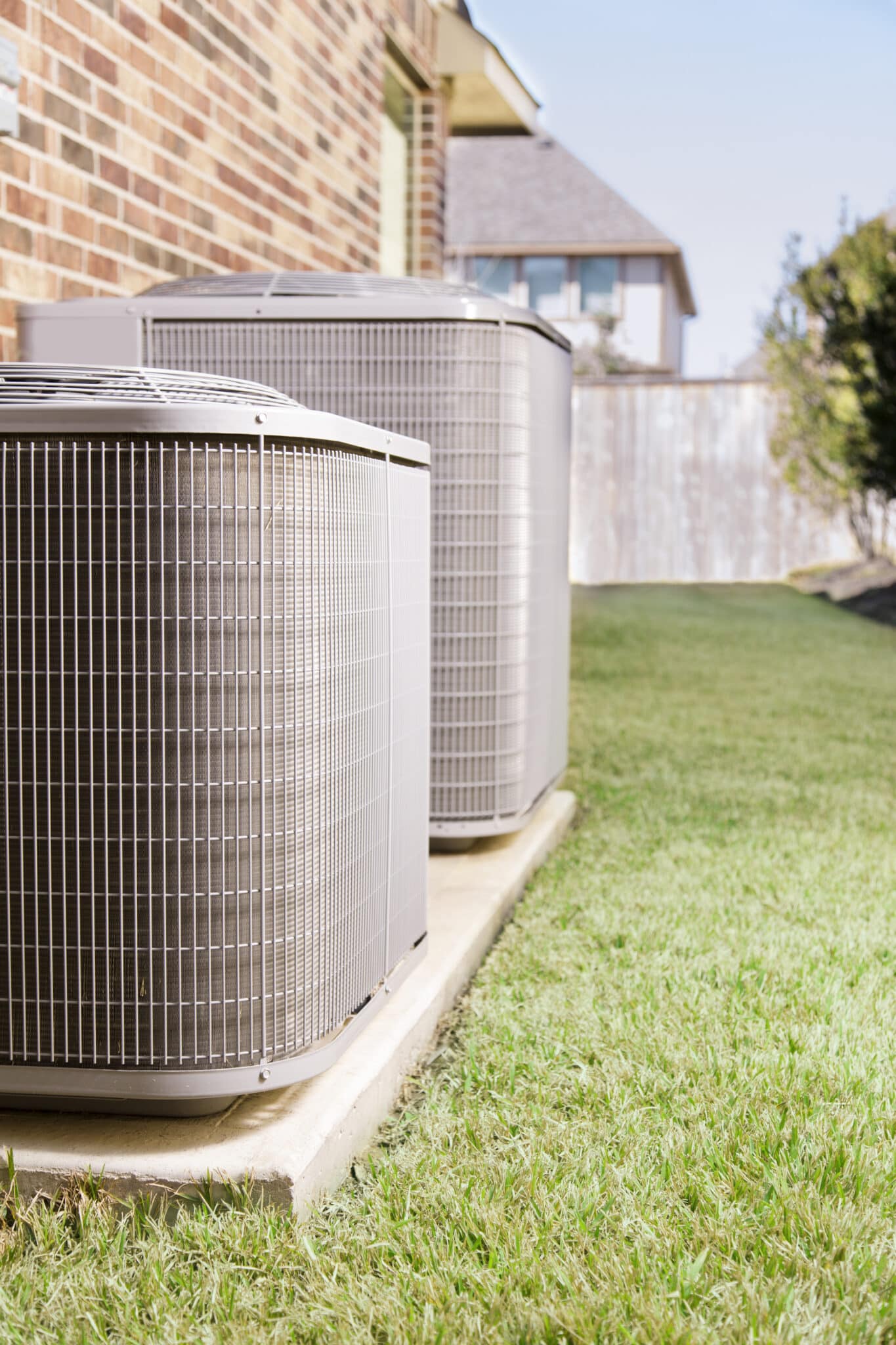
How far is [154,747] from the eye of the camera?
1.81 metres

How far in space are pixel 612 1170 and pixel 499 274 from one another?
30547 millimetres

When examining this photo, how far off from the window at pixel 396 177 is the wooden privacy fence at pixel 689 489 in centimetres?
1155

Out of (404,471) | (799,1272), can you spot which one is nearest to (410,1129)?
(799,1272)

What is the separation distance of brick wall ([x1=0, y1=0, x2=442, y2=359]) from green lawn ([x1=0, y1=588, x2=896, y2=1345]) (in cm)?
201

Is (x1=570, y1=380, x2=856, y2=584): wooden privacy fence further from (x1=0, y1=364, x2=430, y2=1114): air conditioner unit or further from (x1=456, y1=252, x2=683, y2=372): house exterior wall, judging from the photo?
(x1=0, y1=364, x2=430, y2=1114): air conditioner unit

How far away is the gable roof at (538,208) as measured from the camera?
30078 millimetres

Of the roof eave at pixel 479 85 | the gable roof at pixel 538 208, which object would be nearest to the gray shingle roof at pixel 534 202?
the gable roof at pixel 538 208

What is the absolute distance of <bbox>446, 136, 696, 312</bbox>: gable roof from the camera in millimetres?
30078

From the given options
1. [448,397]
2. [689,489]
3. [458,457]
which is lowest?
[458,457]

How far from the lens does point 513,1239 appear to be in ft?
5.78

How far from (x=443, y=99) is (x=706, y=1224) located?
749 centimetres

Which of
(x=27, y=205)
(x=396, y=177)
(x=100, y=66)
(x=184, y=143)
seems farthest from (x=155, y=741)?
(x=396, y=177)

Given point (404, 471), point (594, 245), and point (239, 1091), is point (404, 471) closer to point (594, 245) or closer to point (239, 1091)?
point (239, 1091)

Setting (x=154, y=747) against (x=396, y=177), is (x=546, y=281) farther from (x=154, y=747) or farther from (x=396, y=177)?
(x=154, y=747)
